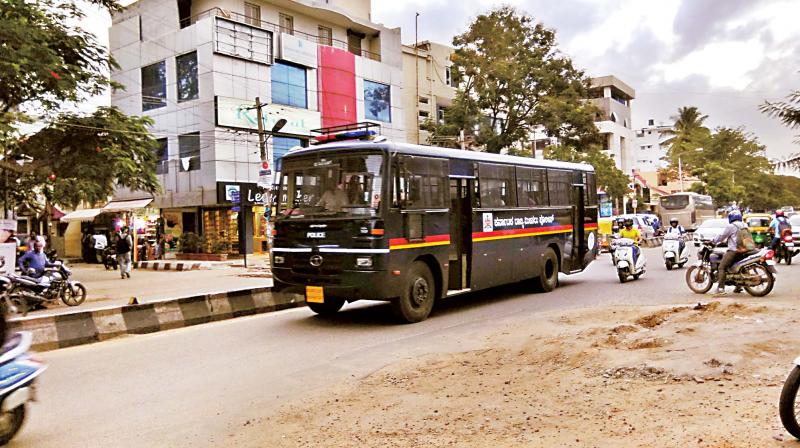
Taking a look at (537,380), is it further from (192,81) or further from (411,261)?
(192,81)

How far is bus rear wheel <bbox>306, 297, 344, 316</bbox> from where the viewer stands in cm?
1088

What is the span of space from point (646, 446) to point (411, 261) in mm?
5841

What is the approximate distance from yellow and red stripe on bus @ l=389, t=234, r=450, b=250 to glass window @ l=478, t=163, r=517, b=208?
1.45 metres

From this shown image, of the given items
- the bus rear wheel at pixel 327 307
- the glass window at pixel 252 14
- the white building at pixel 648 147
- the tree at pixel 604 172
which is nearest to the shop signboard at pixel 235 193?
the glass window at pixel 252 14

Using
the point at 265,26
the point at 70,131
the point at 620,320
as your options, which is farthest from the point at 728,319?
the point at 265,26

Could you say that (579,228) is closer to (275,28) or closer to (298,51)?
(298,51)

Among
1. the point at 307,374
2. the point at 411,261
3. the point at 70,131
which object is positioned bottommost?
the point at 307,374

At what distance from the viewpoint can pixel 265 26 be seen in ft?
112

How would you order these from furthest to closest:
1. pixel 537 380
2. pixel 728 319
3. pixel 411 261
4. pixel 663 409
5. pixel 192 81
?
pixel 192 81 → pixel 411 261 → pixel 728 319 → pixel 537 380 → pixel 663 409

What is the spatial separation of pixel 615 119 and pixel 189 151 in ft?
170

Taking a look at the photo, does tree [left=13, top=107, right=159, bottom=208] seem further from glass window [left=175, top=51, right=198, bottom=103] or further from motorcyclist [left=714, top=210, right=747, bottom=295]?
motorcyclist [left=714, top=210, right=747, bottom=295]

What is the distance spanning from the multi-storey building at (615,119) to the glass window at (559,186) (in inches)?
2123

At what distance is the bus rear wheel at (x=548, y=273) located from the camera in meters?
13.8

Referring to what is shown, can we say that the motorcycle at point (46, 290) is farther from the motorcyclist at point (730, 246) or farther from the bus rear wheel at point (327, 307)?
the motorcyclist at point (730, 246)
